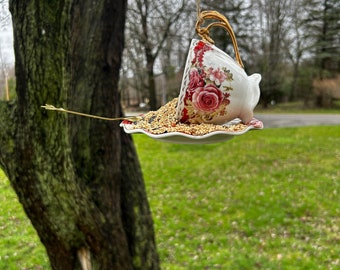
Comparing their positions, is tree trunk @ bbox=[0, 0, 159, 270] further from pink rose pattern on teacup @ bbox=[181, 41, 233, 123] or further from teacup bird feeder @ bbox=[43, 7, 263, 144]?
pink rose pattern on teacup @ bbox=[181, 41, 233, 123]

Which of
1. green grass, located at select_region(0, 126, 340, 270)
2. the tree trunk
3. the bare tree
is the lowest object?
green grass, located at select_region(0, 126, 340, 270)

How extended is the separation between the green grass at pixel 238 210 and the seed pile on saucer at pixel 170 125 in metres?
2.63

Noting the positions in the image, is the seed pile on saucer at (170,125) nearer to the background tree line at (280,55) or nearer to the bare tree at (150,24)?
the bare tree at (150,24)

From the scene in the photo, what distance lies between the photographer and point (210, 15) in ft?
4.12

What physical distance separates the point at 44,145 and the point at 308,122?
1134 cm

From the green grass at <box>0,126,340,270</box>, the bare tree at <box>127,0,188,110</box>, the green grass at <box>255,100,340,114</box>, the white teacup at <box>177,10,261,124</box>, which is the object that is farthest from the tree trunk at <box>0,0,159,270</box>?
the green grass at <box>255,100,340,114</box>

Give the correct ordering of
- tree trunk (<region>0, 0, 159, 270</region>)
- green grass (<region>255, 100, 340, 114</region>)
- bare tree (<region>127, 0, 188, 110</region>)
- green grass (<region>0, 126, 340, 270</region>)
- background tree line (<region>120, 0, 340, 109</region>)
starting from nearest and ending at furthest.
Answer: tree trunk (<region>0, 0, 159, 270</region>)
green grass (<region>0, 126, 340, 270</region>)
bare tree (<region>127, 0, 188, 110</region>)
background tree line (<region>120, 0, 340, 109</region>)
green grass (<region>255, 100, 340, 114</region>)

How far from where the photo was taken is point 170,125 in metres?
1.24

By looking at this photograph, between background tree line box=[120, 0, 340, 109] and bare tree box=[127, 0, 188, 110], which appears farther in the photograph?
background tree line box=[120, 0, 340, 109]

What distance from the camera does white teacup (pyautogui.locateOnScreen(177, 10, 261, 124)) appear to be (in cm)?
121

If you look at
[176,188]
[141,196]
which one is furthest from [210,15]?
[176,188]

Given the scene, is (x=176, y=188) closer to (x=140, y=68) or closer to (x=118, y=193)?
(x=118, y=193)

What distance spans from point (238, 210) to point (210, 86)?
3981mm

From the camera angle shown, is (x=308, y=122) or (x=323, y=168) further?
(x=308, y=122)
